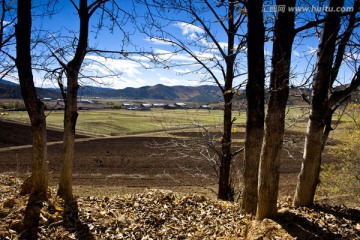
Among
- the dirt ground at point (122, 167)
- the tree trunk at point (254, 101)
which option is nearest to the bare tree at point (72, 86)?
the tree trunk at point (254, 101)

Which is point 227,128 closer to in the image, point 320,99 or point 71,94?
point 320,99

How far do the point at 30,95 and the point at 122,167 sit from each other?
74.2 feet

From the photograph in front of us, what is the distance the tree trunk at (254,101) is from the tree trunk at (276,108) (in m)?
0.35

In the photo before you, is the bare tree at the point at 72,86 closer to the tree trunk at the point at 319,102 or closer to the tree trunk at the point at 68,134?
the tree trunk at the point at 68,134

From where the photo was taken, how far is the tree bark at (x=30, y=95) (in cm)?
724

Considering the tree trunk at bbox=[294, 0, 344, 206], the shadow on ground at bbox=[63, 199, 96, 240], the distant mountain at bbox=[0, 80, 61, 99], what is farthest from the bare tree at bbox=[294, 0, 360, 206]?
the distant mountain at bbox=[0, 80, 61, 99]

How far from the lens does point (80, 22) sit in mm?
7727

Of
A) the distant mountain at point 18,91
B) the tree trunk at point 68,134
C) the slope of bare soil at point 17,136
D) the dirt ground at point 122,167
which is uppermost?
the distant mountain at point 18,91

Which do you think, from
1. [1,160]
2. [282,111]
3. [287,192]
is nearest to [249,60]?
[282,111]

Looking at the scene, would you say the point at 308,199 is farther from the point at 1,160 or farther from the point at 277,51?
the point at 1,160

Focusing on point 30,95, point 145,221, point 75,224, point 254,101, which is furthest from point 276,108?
point 30,95

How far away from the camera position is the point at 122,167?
29.3 meters

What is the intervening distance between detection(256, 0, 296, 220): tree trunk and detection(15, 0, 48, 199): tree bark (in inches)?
203

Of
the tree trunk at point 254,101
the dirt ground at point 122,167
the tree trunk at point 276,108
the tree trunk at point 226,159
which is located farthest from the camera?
the dirt ground at point 122,167
